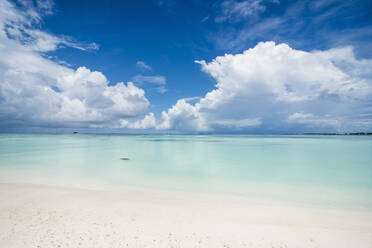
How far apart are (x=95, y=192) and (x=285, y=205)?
8003 mm

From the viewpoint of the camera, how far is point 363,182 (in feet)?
35.3

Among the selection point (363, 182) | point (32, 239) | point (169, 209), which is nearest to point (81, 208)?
point (32, 239)

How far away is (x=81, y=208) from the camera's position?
6023mm

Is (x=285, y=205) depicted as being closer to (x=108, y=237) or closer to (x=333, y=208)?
(x=333, y=208)

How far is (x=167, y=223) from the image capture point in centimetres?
510

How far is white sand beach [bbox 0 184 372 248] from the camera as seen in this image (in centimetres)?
424

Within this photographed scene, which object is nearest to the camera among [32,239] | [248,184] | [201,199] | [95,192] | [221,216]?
[32,239]

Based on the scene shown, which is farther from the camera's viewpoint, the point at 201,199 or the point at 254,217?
the point at 201,199

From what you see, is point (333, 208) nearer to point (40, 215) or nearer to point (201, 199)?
point (201, 199)

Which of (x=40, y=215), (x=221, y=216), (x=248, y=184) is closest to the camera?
(x=40, y=215)

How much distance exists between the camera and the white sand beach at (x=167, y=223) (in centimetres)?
424

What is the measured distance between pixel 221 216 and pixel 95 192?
5777 mm

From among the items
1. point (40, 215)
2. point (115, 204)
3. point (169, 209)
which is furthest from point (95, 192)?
point (169, 209)

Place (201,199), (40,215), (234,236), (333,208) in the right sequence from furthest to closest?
(201,199) < (333,208) < (40,215) < (234,236)
